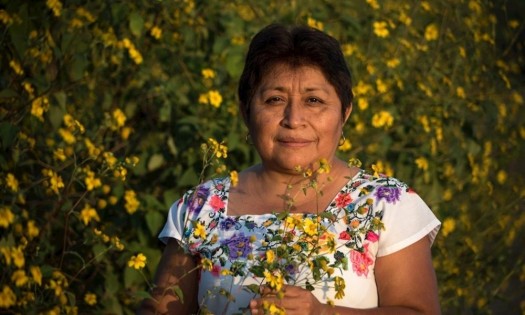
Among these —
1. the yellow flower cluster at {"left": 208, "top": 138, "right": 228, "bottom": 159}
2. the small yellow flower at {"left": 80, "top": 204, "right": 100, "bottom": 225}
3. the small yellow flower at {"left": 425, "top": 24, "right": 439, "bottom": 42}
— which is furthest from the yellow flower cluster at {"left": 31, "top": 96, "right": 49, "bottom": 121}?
the small yellow flower at {"left": 425, "top": 24, "right": 439, "bottom": 42}

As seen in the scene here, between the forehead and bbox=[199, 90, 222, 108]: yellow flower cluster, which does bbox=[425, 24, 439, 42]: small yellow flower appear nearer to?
bbox=[199, 90, 222, 108]: yellow flower cluster

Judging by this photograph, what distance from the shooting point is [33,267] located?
3.30 metres

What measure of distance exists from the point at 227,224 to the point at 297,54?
428 millimetres

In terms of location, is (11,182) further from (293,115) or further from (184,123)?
(293,115)

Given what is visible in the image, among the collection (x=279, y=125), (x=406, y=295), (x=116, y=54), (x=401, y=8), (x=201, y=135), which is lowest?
(x=406, y=295)

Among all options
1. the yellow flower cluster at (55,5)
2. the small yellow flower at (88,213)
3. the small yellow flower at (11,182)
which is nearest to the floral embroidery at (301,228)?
the small yellow flower at (11,182)

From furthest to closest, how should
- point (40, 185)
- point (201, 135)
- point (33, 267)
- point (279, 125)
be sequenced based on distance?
point (201, 135) → point (40, 185) → point (33, 267) → point (279, 125)

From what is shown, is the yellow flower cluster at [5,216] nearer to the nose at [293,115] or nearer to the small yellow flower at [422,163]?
the nose at [293,115]

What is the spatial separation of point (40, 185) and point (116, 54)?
2.26ft

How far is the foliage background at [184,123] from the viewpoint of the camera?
3904 mm

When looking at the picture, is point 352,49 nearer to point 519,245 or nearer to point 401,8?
point 401,8

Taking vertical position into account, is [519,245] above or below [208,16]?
below

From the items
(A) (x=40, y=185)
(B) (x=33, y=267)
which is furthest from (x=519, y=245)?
(B) (x=33, y=267)

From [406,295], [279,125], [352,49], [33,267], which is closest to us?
[406,295]
